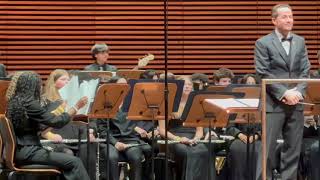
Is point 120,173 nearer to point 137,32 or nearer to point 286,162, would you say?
point 286,162

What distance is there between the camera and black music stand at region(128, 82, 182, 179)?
276 inches

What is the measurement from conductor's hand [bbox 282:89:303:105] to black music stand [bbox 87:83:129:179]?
1.75 m

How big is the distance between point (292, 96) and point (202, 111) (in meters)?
1.34

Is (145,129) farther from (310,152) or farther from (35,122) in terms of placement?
(35,122)

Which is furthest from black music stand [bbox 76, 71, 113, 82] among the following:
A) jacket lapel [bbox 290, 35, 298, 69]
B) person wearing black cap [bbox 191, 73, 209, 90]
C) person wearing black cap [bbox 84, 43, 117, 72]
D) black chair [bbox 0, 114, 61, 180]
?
jacket lapel [bbox 290, 35, 298, 69]

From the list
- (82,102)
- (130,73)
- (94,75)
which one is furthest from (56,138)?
(130,73)

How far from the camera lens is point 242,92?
23.1ft

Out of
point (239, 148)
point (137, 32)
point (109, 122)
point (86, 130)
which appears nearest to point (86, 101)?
point (86, 130)

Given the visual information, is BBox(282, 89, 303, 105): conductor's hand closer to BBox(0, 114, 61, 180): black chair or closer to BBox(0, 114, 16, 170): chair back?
BBox(0, 114, 61, 180): black chair

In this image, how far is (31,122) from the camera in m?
6.30

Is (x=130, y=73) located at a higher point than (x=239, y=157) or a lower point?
higher

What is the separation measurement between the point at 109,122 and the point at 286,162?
8.72ft

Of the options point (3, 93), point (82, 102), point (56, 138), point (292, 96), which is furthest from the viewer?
point (56, 138)

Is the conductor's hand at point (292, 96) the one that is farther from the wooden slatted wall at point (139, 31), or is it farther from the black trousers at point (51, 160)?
the wooden slatted wall at point (139, 31)
